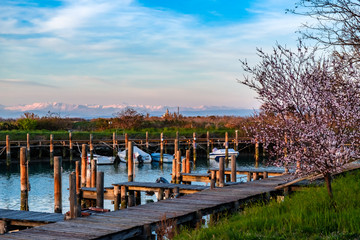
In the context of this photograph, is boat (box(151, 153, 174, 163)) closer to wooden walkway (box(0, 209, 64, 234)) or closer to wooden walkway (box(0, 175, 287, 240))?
wooden walkway (box(0, 175, 287, 240))

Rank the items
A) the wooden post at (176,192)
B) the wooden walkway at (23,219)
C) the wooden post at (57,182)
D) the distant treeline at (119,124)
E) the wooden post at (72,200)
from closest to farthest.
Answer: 1. the wooden post at (72,200)
2. the wooden walkway at (23,219)
3. the wooden post at (176,192)
4. the wooden post at (57,182)
5. the distant treeline at (119,124)

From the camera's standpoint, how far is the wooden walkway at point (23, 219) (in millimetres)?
14009

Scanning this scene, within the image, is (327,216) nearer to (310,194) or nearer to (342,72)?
(310,194)

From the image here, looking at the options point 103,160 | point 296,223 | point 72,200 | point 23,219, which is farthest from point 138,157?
point 296,223

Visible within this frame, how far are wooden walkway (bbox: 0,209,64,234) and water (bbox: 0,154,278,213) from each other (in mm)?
8628

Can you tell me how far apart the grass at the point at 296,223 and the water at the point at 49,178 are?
43.3 feet

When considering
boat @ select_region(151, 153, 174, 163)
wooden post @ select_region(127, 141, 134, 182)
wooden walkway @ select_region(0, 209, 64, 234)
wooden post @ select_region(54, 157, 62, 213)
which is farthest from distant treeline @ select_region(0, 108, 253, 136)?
wooden walkway @ select_region(0, 209, 64, 234)

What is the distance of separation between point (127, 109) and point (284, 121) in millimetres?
58082

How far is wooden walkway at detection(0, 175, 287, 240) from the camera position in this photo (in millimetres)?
10750

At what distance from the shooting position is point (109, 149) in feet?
179

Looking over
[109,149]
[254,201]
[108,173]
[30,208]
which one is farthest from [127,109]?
[254,201]

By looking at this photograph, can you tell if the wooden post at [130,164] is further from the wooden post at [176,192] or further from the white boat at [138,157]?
the white boat at [138,157]

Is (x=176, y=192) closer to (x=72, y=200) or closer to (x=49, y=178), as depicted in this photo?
(x=72, y=200)

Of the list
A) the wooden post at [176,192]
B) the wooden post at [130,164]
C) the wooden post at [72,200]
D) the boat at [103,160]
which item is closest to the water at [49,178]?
the boat at [103,160]
